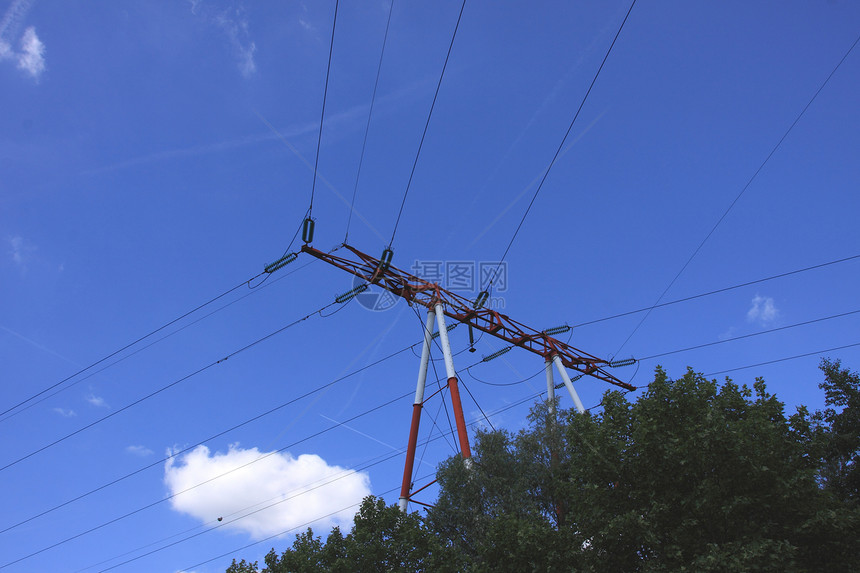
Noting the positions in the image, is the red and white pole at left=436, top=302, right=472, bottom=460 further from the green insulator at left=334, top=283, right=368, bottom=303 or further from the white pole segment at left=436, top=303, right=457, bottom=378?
the green insulator at left=334, top=283, right=368, bottom=303

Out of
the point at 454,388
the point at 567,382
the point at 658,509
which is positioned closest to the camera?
the point at 658,509

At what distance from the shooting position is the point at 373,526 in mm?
21625

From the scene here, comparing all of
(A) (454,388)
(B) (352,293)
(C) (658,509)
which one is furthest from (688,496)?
(B) (352,293)

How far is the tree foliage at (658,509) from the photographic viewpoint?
16500 millimetres

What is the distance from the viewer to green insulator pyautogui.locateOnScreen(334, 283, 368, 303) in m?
24.5

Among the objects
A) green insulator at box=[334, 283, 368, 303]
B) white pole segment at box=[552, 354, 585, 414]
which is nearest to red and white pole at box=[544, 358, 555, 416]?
white pole segment at box=[552, 354, 585, 414]

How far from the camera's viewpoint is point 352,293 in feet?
81.8

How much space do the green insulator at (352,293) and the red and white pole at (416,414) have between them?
3670mm

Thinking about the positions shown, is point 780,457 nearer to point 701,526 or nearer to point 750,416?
point 750,416

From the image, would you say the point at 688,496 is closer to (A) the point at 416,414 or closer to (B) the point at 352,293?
(A) the point at 416,414

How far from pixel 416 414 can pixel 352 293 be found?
6.47m

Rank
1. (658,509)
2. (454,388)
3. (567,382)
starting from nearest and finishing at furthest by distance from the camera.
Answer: (658,509) < (454,388) < (567,382)

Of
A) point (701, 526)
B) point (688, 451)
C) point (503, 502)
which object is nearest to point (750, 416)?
point (688, 451)

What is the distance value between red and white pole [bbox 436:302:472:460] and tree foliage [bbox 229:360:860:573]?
97 centimetres
